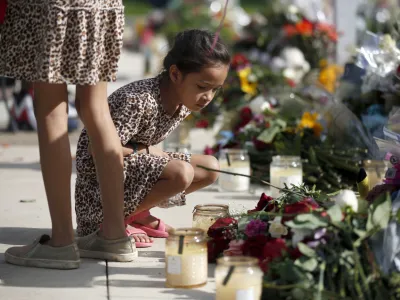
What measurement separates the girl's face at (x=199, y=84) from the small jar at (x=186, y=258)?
0.92 meters

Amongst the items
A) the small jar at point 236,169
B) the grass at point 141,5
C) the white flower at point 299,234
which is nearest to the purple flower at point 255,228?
the white flower at point 299,234

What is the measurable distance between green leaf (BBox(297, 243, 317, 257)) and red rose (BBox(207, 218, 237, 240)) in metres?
0.72

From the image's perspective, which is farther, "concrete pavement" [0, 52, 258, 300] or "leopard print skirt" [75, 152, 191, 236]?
"leopard print skirt" [75, 152, 191, 236]

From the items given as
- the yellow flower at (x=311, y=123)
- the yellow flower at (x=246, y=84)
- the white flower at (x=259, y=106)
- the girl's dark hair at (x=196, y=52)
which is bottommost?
the yellow flower at (x=311, y=123)

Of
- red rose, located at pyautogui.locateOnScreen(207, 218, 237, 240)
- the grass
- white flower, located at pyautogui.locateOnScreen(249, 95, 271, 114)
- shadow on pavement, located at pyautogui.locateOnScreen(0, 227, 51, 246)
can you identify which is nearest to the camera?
red rose, located at pyautogui.locateOnScreen(207, 218, 237, 240)

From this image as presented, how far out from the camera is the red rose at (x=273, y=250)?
3.19 metres

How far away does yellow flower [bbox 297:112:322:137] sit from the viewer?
615 cm

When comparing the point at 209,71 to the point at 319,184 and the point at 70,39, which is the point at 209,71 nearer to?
the point at 70,39

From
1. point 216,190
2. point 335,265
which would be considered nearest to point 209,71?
point 335,265

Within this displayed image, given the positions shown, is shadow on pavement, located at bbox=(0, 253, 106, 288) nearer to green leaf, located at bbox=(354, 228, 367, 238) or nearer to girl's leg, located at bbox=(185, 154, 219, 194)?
girl's leg, located at bbox=(185, 154, 219, 194)

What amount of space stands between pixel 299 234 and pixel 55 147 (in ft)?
3.48

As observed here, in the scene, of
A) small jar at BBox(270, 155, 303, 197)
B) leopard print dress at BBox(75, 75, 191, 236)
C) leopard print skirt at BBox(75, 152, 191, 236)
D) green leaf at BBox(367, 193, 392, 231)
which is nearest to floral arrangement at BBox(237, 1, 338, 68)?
small jar at BBox(270, 155, 303, 197)

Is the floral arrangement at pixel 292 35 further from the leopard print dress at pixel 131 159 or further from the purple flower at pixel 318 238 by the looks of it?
the purple flower at pixel 318 238

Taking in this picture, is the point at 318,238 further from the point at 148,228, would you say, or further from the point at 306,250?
the point at 148,228
